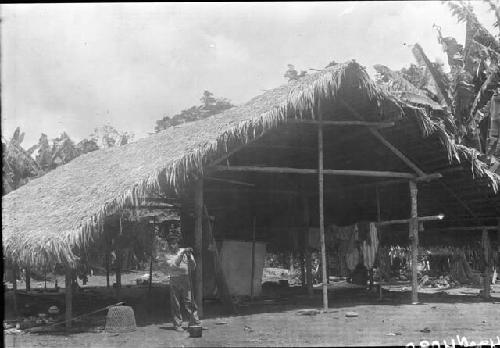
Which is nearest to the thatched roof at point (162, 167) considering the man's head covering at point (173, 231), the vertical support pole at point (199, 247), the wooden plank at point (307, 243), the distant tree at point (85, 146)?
the vertical support pole at point (199, 247)

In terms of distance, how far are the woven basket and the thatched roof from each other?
0.95 m

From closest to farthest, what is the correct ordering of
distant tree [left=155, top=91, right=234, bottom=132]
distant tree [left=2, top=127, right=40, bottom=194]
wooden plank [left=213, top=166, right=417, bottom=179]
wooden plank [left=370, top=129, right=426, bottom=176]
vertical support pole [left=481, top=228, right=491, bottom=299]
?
wooden plank [left=213, top=166, right=417, bottom=179]
wooden plank [left=370, top=129, right=426, bottom=176]
vertical support pole [left=481, top=228, right=491, bottom=299]
distant tree [left=2, top=127, right=40, bottom=194]
distant tree [left=155, top=91, right=234, bottom=132]

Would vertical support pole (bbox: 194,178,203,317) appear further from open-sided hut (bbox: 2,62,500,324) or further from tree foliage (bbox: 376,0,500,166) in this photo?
tree foliage (bbox: 376,0,500,166)

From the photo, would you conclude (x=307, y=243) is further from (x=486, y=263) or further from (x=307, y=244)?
(x=486, y=263)

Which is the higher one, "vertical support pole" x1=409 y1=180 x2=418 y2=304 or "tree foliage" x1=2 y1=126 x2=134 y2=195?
"tree foliage" x1=2 y1=126 x2=134 y2=195

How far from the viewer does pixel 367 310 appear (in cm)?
955

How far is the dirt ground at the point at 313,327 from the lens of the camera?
22.3ft

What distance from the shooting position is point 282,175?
12.4 m

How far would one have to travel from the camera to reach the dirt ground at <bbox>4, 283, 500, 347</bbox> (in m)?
6.79

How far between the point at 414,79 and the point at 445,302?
928 centimetres

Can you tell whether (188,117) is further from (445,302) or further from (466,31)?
(445,302)

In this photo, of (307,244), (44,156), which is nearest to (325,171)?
(307,244)

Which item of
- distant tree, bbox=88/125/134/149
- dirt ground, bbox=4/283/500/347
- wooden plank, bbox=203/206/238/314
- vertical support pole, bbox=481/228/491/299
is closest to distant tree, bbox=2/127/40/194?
dirt ground, bbox=4/283/500/347

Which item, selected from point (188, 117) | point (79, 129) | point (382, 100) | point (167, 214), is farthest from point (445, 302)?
point (79, 129)
